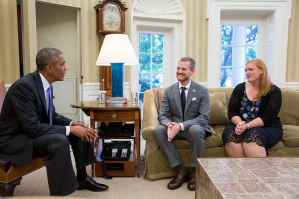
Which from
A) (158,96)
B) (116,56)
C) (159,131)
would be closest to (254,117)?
(159,131)

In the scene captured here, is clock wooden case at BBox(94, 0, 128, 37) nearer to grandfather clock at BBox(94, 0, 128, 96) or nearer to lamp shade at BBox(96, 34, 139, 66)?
grandfather clock at BBox(94, 0, 128, 96)

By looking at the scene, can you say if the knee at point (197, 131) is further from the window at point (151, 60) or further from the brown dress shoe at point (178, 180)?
the window at point (151, 60)

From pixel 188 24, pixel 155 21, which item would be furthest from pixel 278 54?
pixel 155 21

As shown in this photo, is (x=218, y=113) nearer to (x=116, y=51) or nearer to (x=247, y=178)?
(x=116, y=51)

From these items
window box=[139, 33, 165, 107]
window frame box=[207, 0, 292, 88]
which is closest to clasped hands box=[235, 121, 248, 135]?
window frame box=[207, 0, 292, 88]

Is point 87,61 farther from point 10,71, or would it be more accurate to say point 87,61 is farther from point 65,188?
point 65,188

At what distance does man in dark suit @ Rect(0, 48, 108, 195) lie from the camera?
64.9 inches

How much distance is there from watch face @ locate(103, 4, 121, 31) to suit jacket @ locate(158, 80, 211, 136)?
6.50ft

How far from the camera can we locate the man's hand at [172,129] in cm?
216

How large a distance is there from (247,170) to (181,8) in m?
3.57

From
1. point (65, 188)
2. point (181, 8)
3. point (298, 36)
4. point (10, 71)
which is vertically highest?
point (181, 8)

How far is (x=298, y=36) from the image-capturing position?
4496 mm

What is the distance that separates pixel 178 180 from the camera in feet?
7.04

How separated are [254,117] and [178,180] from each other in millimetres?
865
